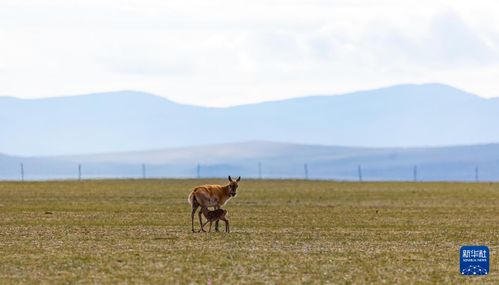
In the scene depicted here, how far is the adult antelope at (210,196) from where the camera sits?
40344 mm

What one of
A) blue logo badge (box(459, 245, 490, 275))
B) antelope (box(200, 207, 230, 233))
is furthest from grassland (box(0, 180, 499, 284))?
antelope (box(200, 207, 230, 233))

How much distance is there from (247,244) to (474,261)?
934cm

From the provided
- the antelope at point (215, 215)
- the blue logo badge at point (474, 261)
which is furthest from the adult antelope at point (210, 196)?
the blue logo badge at point (474, 261)

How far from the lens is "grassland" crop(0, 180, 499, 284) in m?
28.0

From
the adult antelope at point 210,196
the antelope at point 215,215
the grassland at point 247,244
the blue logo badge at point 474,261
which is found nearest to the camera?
the blue logo badge at point 474,261

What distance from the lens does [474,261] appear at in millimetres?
28109

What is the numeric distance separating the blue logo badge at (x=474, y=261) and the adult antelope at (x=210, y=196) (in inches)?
524

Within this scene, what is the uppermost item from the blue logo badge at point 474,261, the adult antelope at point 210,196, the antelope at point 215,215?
the adult antelope at point 210,196

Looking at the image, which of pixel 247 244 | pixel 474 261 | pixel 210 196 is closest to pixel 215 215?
pixel 210 196

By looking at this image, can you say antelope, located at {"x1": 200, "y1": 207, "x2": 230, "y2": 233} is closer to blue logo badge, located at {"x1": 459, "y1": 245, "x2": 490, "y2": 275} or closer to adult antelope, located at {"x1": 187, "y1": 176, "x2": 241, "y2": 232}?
adult antelope, located at {"x1": 187, "y1": 176, "x2": 241, "y2": 232}

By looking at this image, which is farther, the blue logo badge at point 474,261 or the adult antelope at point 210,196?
the adult antelope at point 210,196

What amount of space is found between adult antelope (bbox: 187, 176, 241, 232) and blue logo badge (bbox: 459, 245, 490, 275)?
43.7 feet

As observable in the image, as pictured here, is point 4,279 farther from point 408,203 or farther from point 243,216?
point 408,203

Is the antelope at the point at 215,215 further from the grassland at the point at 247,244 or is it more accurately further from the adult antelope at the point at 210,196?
the grassland at the point at 247,244
